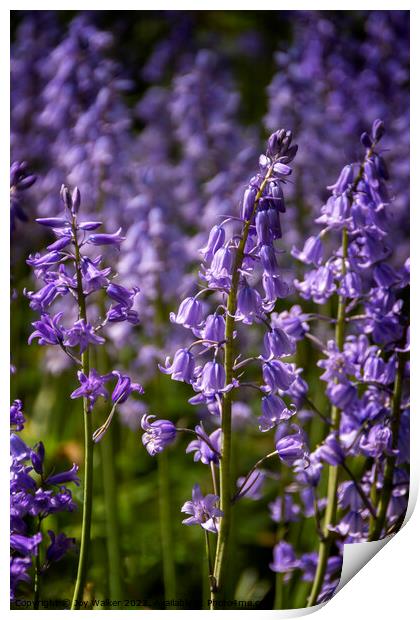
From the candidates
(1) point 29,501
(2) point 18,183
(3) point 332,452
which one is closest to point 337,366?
(3) point 332,452

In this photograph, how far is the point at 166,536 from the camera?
2.29m

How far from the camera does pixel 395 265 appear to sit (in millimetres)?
2332

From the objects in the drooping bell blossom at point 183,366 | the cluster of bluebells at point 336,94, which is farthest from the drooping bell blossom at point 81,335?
the cluster of bluebells at point 336,94

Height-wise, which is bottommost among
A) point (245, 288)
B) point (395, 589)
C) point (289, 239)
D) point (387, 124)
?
point (395, 589)

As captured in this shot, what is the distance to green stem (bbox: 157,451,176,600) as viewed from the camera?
215 centimetres

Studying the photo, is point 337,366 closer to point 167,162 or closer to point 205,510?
point 205,510

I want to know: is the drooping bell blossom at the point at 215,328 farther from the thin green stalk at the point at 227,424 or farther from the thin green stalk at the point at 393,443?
the thin green stalk at the point at 393,443

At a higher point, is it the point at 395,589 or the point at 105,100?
the point at 105,100

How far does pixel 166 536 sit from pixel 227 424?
2.89 ft

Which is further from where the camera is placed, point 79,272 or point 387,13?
point 387,13

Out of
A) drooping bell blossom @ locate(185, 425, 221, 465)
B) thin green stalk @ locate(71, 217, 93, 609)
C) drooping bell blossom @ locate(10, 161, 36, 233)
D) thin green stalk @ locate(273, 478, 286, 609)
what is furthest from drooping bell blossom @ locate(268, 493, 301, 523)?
drooping bell blossom @ locate(10, 161, 36, 233)
